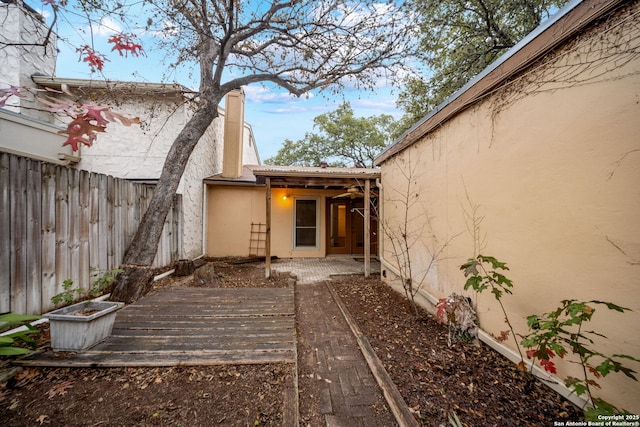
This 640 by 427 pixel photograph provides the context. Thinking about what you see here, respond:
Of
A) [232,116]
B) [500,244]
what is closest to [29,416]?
[500,244]

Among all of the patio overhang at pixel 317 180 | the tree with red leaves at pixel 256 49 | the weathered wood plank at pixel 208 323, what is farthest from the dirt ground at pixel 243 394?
the patio overhang at pixel 317 180

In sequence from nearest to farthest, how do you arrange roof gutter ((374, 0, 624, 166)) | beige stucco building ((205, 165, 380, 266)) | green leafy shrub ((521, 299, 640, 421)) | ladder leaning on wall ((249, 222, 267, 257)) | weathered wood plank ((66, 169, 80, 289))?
green leafy shrub ((521, 299, 640, 421)) < roof gutter ((374, 0, 624, 166)) < weathered wood plank ((66, 169, 80, 289)) < beige stucco building ((205, 165, 380, 266)) < ladder leaning on wall ((249, 222, 267, 257))

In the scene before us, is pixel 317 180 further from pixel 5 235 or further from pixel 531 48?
pixel 5 235

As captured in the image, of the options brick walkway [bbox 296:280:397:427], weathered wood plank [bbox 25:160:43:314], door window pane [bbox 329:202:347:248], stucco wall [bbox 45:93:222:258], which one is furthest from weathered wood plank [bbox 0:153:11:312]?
door window pane [bbox 329:202:347:248]

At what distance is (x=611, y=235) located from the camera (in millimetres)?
1588

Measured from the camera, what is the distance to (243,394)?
6.61 ft

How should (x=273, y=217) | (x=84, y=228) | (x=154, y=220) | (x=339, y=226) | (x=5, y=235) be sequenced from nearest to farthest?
(x=5, y=235) < (x=84, y=228) < (x=154, y=220) < (x=273, y=217) < (x=339, y=226)

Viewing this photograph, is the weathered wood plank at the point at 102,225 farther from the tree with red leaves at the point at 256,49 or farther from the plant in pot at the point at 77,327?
the plant in pot at the point at 77,327

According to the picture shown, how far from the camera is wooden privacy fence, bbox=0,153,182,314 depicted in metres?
2.68

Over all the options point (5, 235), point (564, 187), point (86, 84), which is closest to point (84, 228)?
point (5, 235)

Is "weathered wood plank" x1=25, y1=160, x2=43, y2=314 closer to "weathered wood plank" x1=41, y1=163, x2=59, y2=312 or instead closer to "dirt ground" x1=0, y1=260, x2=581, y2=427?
"weathered wood plank" x1=41, y1=163, x2=59, y2=312

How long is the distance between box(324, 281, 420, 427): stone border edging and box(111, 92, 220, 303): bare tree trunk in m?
3.76

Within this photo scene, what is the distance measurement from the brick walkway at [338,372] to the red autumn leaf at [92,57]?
4.27 metres

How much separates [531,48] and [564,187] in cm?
132
